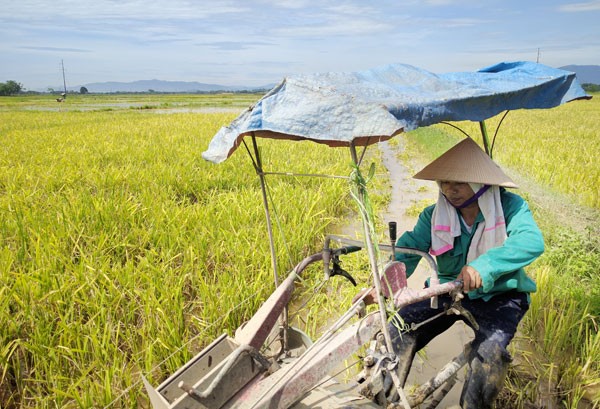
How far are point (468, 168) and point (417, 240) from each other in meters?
0.47

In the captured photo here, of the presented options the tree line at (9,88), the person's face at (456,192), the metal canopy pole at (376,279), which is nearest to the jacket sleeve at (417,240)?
the person's face at (456,192)

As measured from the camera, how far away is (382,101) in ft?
3.76

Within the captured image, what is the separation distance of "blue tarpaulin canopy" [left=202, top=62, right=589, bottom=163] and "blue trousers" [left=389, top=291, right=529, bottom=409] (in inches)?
32.3

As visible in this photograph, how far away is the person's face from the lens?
5.83 ft

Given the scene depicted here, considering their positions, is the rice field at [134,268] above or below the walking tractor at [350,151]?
below

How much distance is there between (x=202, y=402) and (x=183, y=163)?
5.44 m

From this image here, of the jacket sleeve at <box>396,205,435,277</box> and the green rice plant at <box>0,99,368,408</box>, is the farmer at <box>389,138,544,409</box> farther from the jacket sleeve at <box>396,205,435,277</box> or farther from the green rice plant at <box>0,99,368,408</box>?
the green rice plant at <box>0,99,368,408</box>

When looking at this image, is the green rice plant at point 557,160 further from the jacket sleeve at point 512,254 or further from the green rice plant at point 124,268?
the jacket sleeve at point 512,254

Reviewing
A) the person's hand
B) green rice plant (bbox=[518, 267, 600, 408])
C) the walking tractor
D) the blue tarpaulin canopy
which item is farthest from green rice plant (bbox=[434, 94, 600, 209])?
the walking tractor

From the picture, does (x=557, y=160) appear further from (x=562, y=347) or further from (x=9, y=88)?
(x=9, y=88)

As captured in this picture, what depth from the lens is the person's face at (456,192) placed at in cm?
178

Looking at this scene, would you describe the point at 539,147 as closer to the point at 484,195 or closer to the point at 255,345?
the point at 484,195

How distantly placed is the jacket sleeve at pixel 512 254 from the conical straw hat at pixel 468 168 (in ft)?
0.63

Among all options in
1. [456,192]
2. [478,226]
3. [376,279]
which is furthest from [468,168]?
[376,279]
